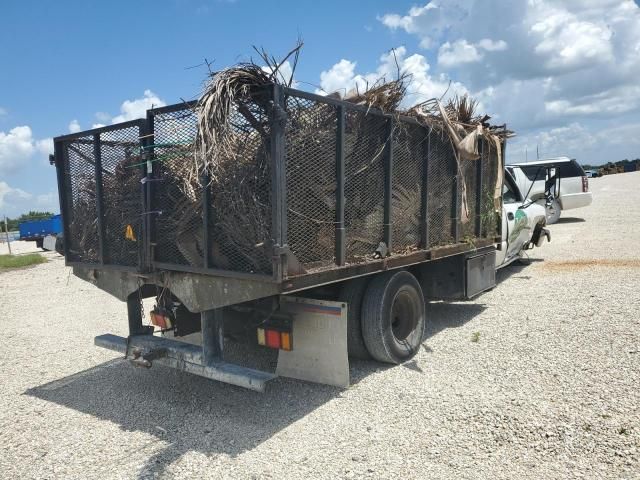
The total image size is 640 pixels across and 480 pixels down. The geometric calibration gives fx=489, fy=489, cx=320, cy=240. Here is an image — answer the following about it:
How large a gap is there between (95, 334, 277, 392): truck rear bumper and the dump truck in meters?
0.01

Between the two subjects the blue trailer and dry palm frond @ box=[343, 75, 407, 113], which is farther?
the blue trailer

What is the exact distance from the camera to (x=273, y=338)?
3.86 metres

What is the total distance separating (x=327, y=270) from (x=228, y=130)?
3.96 ft

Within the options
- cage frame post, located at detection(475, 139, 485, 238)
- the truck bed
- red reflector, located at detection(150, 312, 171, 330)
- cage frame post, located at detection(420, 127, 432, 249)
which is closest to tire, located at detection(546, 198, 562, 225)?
cage frame post, located at detection(475, 139, 485, 238)

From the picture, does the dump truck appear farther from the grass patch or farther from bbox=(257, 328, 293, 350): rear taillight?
the grass patch

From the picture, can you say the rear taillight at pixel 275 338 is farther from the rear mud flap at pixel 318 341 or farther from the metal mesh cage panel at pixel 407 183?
the metal mesh cage panel at pixel 407 183

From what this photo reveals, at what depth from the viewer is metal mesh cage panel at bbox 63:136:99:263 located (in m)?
4.40

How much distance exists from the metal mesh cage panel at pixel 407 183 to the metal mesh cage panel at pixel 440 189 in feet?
0.56

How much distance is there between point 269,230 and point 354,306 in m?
1.49

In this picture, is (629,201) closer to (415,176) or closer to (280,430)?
(415,176)

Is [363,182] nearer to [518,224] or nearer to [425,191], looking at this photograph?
[425,191]

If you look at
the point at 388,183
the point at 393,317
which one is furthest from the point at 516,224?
the point at 388,183

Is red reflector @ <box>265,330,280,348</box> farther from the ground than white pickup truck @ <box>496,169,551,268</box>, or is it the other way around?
white pickup truck @ <box>496,169,551,268</box>

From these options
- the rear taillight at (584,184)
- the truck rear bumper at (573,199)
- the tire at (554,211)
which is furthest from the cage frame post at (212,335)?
the rear taillight at (584,184)
